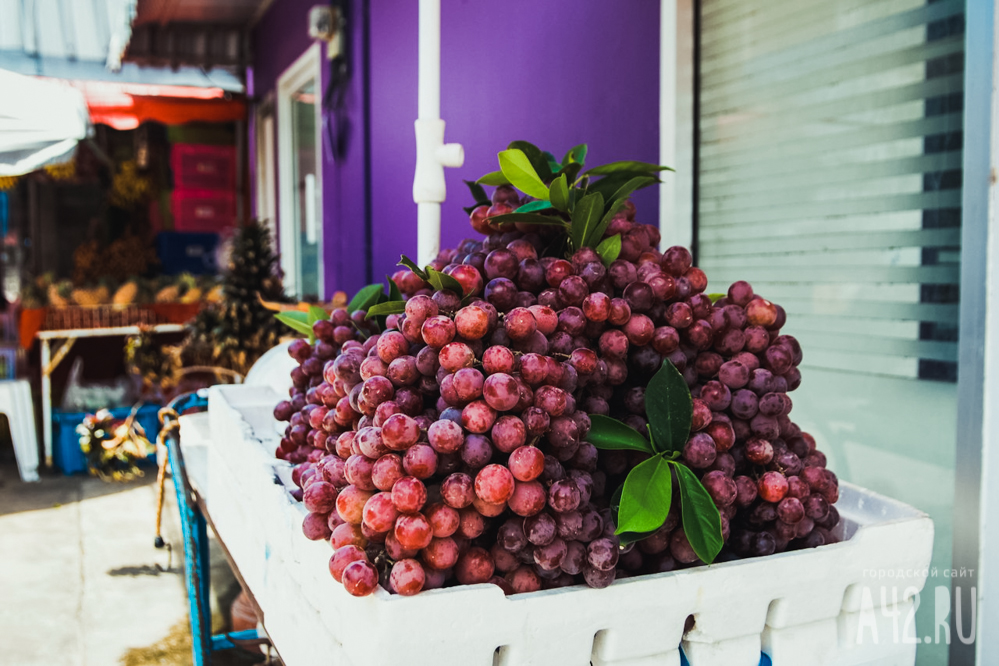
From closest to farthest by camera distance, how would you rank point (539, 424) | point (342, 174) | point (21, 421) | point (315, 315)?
1. point (539, 424)
2. point (315, 315)
3. point (21, 421)
4. point (342, 174)

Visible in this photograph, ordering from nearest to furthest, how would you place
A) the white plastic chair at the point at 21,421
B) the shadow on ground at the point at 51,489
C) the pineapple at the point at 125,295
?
the shadow on ground at the point at 51,489 < the white plastic chair at the point at 21,421 < the pineapple at the point at 125,295

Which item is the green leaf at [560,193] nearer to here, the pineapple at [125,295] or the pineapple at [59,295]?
the pineapple at [59,295]

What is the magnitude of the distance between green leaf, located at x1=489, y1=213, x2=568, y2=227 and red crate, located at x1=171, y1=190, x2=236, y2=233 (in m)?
6.77

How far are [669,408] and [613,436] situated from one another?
6 centimetres

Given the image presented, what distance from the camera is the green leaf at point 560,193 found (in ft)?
2.62

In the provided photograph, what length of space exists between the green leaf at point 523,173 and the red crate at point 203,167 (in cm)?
680

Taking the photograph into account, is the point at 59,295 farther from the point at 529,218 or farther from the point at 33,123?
the point at 529,218

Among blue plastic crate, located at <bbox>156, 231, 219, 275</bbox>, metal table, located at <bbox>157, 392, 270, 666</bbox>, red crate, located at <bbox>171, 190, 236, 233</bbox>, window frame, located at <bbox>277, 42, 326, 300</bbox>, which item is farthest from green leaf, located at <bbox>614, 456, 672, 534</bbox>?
blue plastic crate, located at <bbox>156, 231, 219, 275</bbox>

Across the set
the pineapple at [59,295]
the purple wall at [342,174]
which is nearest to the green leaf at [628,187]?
the purple wall at [342,174]

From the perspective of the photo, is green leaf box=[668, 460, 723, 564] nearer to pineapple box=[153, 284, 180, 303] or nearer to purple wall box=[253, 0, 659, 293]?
purple wall box=[253, 0, 659, 293]

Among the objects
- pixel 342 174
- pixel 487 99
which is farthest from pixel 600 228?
pixel 342 174

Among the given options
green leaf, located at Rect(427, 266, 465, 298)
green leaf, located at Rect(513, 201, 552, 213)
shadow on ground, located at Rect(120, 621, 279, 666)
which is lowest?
shadow on ground, located at Rect(120, 621, 279, 666)

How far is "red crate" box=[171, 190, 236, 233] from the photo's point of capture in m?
6.82

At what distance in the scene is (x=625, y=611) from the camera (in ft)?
1.97
